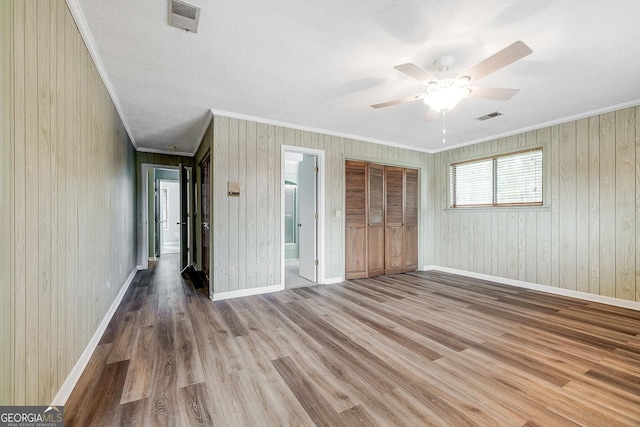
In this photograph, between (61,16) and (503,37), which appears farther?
(503,37)

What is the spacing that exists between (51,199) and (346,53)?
7.45 feet

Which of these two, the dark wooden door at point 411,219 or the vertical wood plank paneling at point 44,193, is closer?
the vertical wood plank paneling at point 44,193

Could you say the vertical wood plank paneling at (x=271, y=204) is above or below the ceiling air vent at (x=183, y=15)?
below

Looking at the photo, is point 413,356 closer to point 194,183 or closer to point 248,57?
point 248,57

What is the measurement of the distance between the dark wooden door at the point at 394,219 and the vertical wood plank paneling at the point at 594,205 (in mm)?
2627

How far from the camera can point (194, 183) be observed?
5.93 meters

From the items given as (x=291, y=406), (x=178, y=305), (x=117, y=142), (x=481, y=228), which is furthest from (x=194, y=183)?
(x=481, y=228)

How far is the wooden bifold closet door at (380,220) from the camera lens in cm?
472

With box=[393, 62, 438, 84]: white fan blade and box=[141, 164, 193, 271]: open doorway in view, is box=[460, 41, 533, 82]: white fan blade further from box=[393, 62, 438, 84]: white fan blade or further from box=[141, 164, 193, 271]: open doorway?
box=[141, 164, 193, 271]: open doorway

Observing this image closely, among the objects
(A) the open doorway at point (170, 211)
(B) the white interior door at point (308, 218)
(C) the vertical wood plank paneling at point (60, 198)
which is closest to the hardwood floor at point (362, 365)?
(C) the vertical wood plank paneling at point (60, 198)

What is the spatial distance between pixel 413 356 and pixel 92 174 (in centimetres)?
308

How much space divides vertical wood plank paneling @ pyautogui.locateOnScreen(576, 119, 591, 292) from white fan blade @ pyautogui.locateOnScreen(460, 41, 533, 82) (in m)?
2.81

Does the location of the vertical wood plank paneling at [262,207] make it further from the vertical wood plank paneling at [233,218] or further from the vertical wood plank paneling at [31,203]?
the vertical wood plank paneling at [31,203]

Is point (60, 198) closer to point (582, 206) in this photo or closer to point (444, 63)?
point (444, 63)
